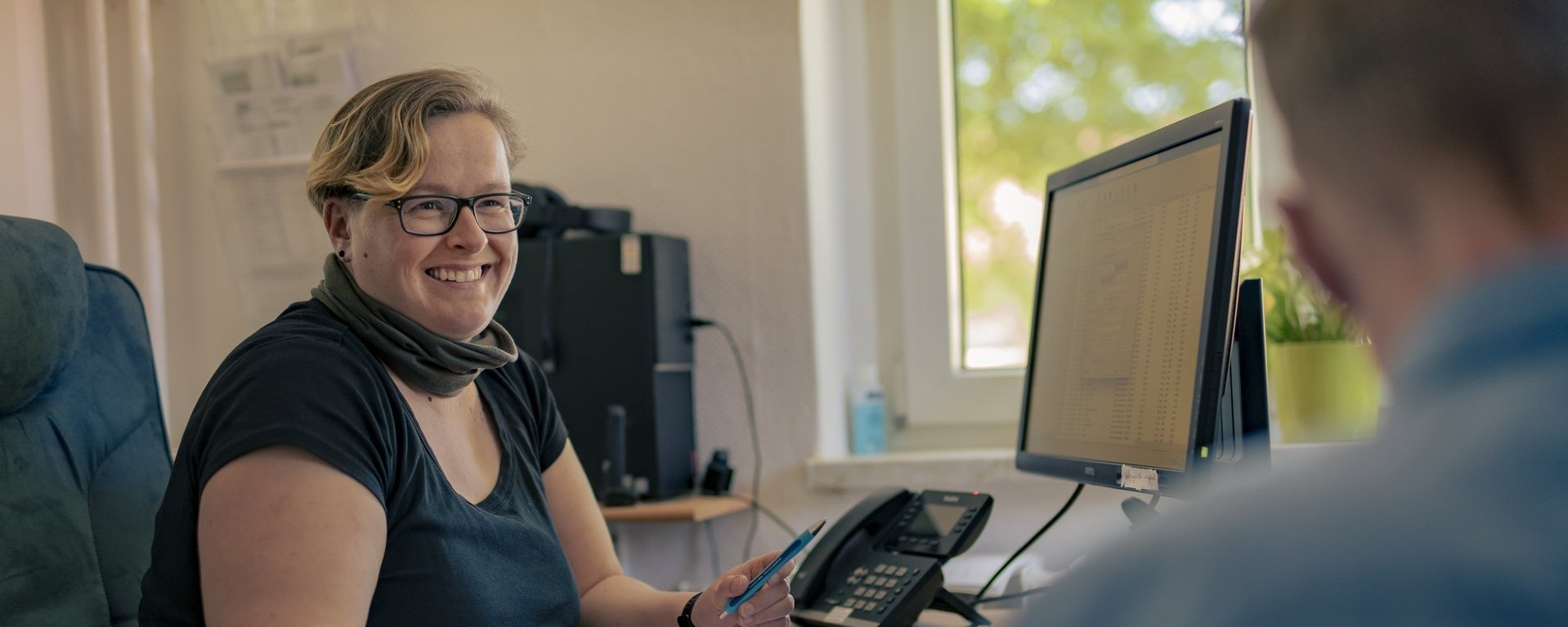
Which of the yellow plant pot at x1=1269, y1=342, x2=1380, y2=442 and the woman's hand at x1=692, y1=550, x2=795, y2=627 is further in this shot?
the yellow plant pot at x1=1269, y1=342, x2=1380, y2=442

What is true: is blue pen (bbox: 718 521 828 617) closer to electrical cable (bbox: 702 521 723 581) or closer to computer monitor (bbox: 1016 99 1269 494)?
computer monitor (bbox: 1016 99 1269 494)

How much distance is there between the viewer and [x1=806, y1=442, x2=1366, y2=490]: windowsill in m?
2.18

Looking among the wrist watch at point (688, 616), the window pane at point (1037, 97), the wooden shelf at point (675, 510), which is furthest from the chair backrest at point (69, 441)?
the window pane at point (1037, 97)

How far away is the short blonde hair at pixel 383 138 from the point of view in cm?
124

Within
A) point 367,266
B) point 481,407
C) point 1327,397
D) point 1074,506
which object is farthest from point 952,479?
point 367,266

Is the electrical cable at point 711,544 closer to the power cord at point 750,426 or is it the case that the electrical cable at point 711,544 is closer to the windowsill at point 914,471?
the power cord at point 750,426

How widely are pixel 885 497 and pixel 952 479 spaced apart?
2.40 feet

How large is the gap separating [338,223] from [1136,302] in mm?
826

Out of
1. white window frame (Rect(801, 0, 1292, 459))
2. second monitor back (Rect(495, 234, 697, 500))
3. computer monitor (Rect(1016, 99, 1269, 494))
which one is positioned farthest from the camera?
white window frame (Rect(801, 0, 1292, 459))

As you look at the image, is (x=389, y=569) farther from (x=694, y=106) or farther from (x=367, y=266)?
(x=694, y=106)

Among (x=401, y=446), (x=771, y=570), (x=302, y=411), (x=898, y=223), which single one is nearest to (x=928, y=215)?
(x=898, y=223)

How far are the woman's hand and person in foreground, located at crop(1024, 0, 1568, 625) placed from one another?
0.90 meters

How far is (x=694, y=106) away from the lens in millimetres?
2389

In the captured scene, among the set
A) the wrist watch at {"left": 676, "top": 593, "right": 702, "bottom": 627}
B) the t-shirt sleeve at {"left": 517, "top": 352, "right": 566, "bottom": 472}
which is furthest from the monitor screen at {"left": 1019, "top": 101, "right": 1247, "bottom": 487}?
the t-shirt sleeve at {"left": 517, "top": 352, "right": 566, "bottom": 472}
